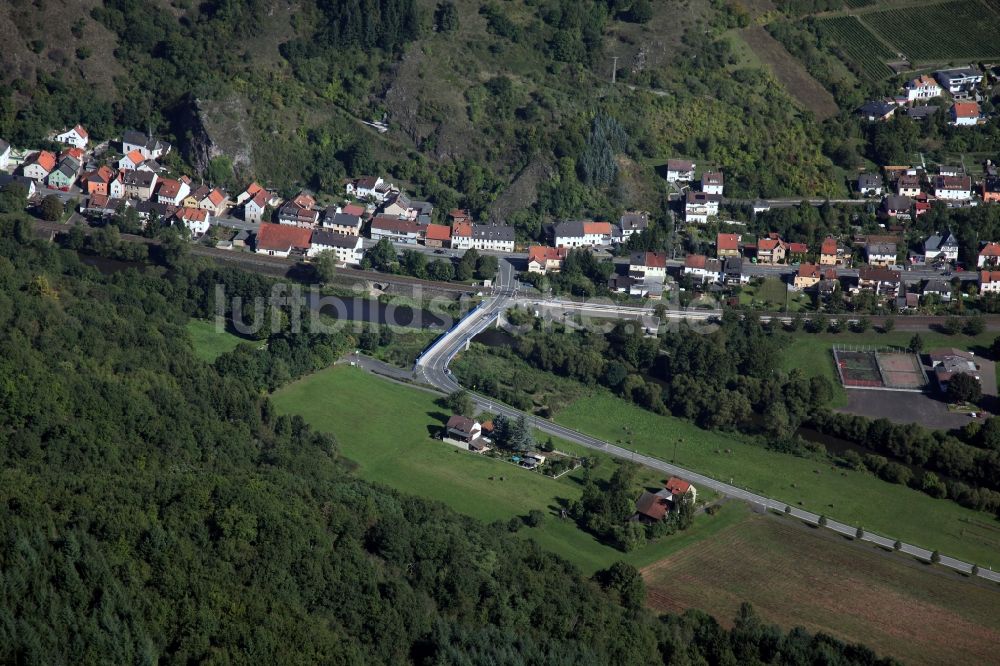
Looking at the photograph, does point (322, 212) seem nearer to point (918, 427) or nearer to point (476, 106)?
point (476, 106)

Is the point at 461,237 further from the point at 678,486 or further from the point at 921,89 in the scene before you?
the point at 921,89

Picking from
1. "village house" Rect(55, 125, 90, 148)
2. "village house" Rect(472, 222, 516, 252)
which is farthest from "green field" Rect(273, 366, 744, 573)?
"village house" Rect(55, 125, 90, 148)

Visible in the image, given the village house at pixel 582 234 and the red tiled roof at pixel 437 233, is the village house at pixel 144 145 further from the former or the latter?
→ the village house at pixel 582 234

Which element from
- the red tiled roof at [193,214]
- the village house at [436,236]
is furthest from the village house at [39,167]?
the village house at [436,236]

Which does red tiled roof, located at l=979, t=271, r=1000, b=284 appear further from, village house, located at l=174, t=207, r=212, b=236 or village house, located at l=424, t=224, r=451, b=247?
village house, located at l=174, t=207, r=212, b=236

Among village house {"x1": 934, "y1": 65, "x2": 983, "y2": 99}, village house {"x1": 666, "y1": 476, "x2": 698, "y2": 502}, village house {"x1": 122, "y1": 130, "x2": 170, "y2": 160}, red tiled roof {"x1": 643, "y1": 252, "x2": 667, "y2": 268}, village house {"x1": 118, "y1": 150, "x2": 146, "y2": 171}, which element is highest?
village house {"x1": 934, "y1": 65, "x2": 983, "y2": 99}

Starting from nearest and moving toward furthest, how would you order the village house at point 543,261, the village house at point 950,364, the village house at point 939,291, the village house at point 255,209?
1. the village house at point 950,364
2. the village house at point 939,291
3. the village house at point 543,261
4. the village house at point 255,209
